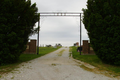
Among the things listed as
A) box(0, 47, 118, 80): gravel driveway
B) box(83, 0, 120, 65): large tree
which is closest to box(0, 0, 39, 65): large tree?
box(0, 47, 118, 80): gravel driveway

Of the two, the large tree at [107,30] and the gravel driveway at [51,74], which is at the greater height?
the large tree at [107,30]

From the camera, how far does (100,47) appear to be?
9.51 m

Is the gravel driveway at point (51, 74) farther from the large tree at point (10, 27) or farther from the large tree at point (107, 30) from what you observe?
the large tree at point (107, 30)

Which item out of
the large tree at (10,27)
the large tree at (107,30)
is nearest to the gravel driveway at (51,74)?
the large tree at (10,27)

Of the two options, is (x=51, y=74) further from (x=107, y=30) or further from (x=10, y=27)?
(x=107, y=30)

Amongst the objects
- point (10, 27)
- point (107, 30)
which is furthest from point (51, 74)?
point (107, 30)

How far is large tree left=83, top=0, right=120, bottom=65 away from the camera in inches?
338

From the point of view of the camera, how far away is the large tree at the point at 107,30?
8.59 metres

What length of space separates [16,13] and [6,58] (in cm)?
362

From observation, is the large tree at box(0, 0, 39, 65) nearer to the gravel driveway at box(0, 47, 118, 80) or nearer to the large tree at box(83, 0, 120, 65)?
→ the gravel driveway at box(0, 47, 118, 80)

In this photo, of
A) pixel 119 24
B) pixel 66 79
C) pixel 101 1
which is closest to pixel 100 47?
pixel 119 24

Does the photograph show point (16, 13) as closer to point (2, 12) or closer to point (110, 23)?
point (2, 12)

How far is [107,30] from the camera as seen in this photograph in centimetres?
881

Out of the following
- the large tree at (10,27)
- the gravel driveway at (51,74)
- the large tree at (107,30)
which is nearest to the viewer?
the gravel driveway at (51,74)
